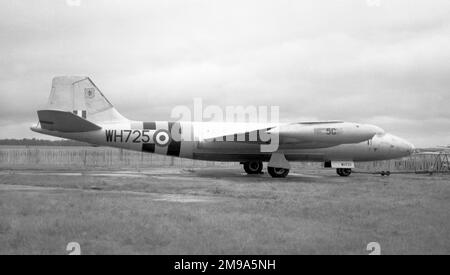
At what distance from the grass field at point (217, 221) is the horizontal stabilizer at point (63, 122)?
18.5ft

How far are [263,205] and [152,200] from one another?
3.35 meters

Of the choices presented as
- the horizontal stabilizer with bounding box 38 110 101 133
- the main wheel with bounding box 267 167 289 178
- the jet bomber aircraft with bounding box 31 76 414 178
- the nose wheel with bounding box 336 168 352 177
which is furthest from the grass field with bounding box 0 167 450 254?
Answer: the nose wheel with bounding box 336 168 352 177

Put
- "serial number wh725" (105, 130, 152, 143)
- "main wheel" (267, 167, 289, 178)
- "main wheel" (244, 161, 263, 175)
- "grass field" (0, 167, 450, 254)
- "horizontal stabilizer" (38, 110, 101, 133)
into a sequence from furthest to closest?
"main wheel" (244, 161, 263, 175) → "main wheel" (267, 167, 289, 178) → "serial number wh725" (105, 130, 152, 143) → "horizontal stabilizer" (38, 110, 101, 133) → "grass field" (0, 167, 450, 254)

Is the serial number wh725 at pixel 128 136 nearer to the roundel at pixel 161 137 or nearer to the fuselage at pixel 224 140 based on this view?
the fuselage at pixel 224 140

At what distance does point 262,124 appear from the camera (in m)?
25.1

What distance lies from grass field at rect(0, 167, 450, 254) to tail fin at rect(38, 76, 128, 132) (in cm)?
713

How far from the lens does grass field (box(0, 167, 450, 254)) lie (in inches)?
276


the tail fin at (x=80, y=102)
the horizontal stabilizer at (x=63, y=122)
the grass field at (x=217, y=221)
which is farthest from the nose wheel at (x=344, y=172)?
the horizontal stabilizer at (x=63, y=122)

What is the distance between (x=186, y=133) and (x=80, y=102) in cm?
596

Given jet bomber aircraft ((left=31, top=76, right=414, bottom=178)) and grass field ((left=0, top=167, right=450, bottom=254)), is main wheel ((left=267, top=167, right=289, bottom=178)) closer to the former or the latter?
jet bomber aircraft ((left=31, top=76, right=414, bottom=178))

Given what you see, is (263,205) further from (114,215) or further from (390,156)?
(390,156)

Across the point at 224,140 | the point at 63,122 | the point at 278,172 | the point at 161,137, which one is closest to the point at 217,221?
the point at 224,140
